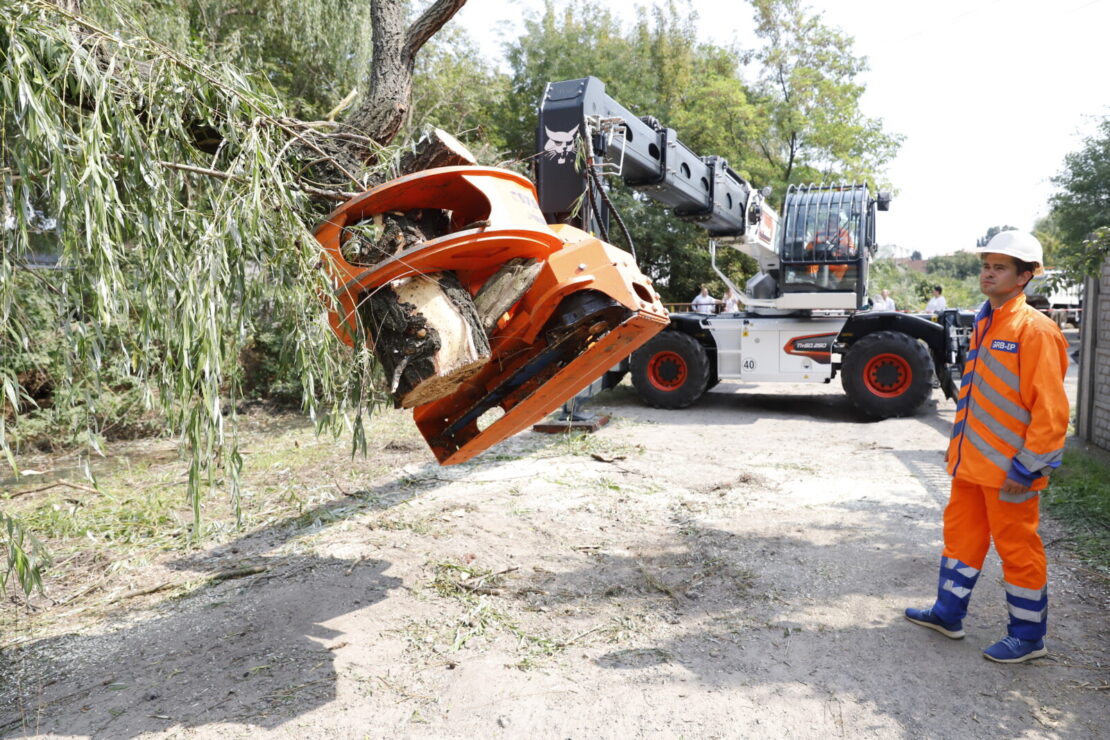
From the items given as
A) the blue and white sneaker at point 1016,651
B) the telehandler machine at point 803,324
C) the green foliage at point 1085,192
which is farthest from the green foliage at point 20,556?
the green foliage at point 1085,192

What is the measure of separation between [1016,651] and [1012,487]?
727mm

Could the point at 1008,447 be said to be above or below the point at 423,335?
below

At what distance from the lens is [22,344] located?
253cm

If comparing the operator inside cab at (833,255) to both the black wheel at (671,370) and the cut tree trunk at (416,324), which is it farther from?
the cut tree trunk at (416,324)

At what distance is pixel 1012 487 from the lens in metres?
3.08

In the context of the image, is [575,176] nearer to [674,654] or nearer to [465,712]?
[674,654]

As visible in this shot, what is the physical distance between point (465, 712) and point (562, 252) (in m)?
1.86

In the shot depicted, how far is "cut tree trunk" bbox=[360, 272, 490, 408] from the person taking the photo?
111 inches

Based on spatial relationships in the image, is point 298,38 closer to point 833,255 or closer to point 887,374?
point 833,255

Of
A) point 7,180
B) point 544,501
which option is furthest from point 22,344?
point 544,501

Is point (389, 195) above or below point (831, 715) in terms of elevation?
above

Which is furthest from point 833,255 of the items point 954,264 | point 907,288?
point 954,264

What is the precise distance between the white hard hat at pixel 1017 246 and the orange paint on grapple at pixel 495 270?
1446 millimetres

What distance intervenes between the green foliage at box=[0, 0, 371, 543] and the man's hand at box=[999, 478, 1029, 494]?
2632 millimetres
